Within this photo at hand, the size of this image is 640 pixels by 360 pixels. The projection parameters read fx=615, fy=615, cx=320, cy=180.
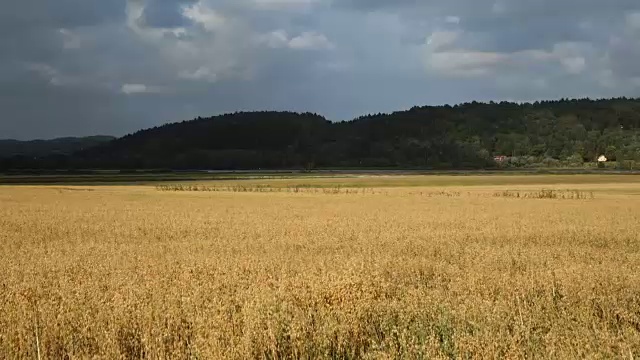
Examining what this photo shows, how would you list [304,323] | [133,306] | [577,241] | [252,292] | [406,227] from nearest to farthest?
[304,323]
[133,306]
[252,292]
[577,241]
[406,227]

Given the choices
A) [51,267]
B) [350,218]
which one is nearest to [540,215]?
[350,218]

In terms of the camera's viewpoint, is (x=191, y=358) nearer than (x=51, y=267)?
Yes

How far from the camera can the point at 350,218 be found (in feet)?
114

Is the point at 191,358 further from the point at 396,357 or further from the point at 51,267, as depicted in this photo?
the point at 51,267

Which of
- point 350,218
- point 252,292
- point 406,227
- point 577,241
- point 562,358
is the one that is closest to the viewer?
point 562,358

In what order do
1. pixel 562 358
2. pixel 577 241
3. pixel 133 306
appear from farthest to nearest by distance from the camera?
1. pixel 577 241
2. pixel 133 306
3. pixel 562 358

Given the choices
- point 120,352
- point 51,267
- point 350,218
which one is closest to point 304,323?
point 120,352

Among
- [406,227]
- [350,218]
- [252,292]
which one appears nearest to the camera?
[252,292]

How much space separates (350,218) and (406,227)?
20.8ft

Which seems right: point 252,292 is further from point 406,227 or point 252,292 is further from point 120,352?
point 406,227

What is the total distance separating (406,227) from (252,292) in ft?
61.4

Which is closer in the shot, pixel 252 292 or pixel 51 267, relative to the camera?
pixel 252 292

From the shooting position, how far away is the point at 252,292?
35.5ft

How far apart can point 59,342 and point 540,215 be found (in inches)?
1301
